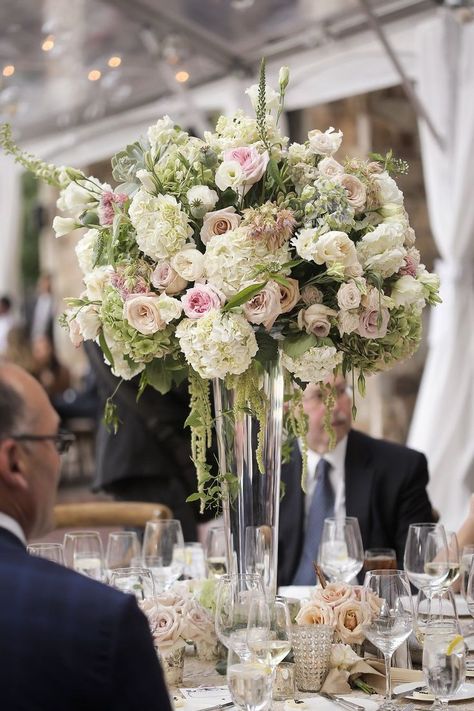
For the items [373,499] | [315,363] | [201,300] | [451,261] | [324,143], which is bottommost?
[373,499]

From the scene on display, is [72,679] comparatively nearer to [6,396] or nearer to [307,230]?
[6,396]

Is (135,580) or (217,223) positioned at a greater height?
(217,223)

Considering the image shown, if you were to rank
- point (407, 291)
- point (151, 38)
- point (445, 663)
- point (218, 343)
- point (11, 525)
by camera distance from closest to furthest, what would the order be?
1. point (11, 525)
2. point (445, 663)
3. point (218, 343)
4. point (407, 291)
5. point (151, 38)

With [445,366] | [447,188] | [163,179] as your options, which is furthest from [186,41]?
[163,179]

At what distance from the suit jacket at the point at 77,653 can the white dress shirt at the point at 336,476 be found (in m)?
1.93

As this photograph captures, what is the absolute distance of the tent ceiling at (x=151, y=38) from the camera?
17.2 ft

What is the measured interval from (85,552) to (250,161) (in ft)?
3.47

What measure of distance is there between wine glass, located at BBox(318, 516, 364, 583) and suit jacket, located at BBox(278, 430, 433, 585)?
26.6 inches

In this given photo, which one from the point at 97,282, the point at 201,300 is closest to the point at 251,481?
the point at 201,300

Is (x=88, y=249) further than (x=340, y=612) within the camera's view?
Yes

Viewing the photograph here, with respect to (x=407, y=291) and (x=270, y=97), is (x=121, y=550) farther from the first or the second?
(x=270, y=97)

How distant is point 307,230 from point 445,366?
357 centimetres

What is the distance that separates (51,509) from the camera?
1.51 meters

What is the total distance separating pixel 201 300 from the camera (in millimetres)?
1838
